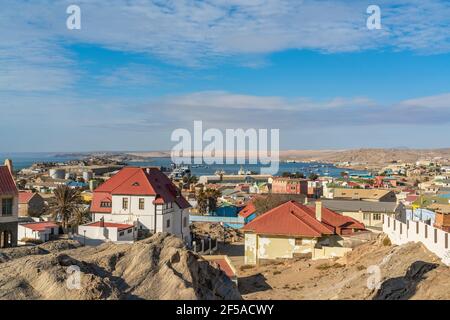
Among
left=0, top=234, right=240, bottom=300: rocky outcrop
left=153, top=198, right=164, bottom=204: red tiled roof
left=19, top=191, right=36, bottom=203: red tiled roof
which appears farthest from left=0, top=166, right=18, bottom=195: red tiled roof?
left=19, top=191, right=36, bottom=203: red tiled roof

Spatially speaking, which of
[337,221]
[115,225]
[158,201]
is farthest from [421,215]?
[115,225]

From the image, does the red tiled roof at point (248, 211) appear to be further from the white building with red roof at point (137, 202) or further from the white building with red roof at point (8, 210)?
the white building with red roof at point (8, 210)

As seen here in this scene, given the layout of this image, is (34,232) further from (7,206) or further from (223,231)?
(223,231)

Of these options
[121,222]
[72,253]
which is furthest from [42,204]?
[72,253]

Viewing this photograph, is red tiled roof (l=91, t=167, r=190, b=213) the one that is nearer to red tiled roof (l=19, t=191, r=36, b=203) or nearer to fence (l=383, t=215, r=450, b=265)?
fence (l=383, t=215, r=450, b=265)

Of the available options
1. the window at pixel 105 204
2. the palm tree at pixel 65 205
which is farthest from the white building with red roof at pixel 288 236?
the palm tree at pixel 65 205
